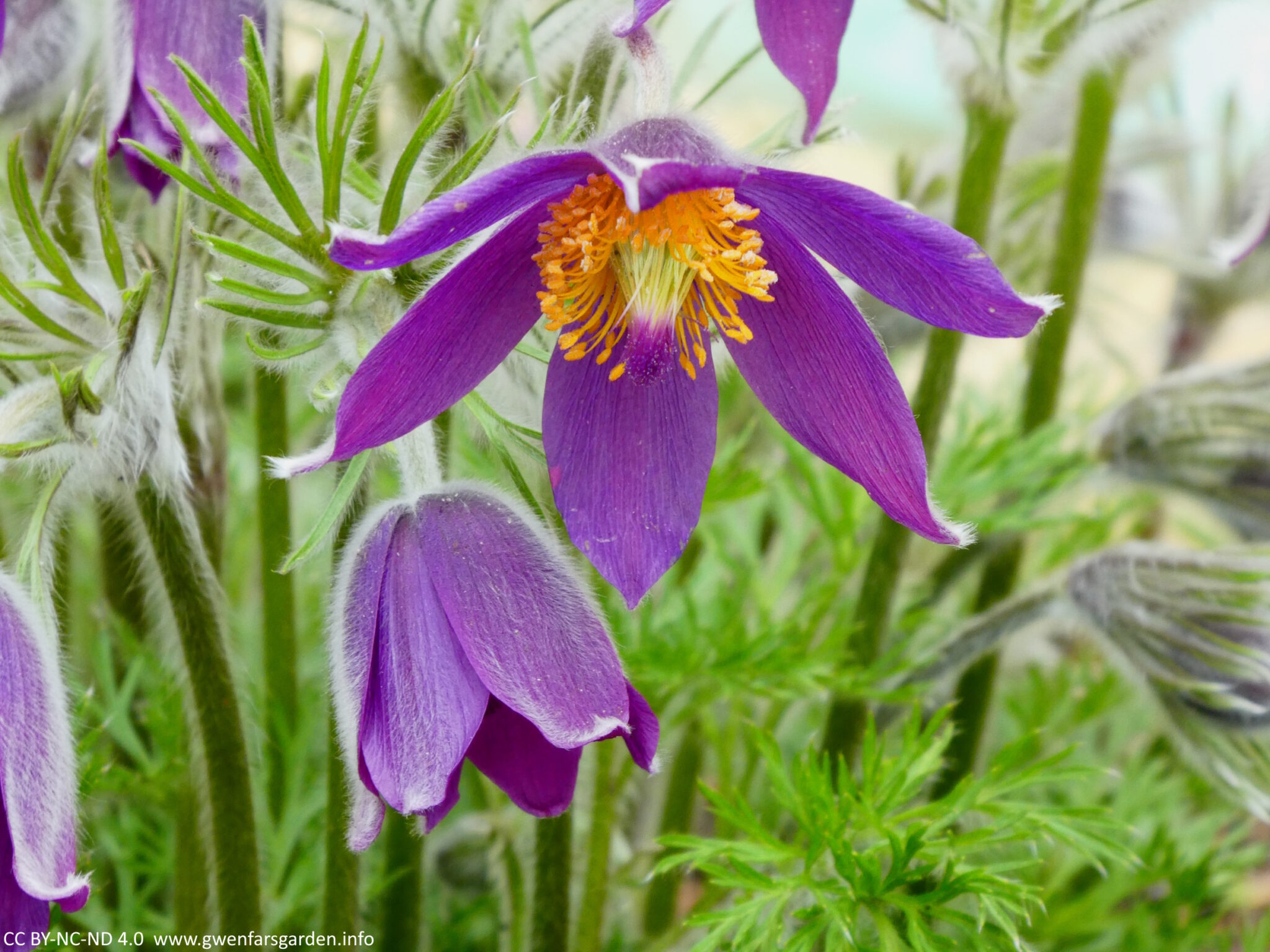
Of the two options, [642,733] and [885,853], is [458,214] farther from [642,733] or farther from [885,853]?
[885,853]

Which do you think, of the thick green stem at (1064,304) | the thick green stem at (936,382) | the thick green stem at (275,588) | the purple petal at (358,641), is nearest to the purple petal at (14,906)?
the purple petal at (358,641)

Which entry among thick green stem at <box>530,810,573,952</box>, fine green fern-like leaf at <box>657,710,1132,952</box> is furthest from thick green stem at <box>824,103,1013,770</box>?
thick green stem at <box>530,810,573,952</box>

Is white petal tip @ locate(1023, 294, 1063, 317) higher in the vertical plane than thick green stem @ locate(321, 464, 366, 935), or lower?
higher

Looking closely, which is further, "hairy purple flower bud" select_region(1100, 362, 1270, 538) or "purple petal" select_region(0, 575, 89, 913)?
"hairy purple flower bud" select_region(1100, 362, 1270, 538)

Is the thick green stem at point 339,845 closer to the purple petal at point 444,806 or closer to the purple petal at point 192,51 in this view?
the purple petal at point 444,806

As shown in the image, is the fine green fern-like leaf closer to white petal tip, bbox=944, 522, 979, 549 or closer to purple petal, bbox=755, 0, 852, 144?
white petal tip, bbox=944, 522, 979, 549

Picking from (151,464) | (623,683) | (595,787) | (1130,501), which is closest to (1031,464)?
(1130,501)

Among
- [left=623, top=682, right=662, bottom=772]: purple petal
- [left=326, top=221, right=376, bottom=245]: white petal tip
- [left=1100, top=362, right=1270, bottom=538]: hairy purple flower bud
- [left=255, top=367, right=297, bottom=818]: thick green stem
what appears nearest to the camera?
[left=326, top=221, right=376, bottom=245]: white petal tip

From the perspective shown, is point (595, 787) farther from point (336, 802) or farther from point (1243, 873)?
point (1243, 873)
